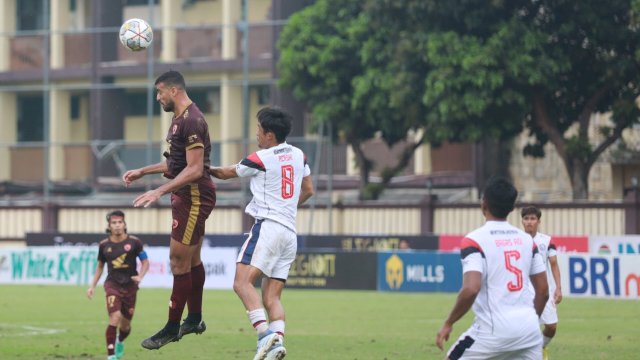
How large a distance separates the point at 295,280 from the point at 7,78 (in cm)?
1947

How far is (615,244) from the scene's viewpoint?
111 feet

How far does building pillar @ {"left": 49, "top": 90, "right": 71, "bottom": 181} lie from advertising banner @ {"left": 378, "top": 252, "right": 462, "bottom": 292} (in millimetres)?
18393

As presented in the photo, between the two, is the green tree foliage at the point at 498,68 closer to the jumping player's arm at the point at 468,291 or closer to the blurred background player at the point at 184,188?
the blurred background player at the point at 184,188

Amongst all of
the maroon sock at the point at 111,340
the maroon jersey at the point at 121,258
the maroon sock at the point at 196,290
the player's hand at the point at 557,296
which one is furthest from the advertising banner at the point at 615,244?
the maroon sock at the point at 196,290

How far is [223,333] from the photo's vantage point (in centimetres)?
2273

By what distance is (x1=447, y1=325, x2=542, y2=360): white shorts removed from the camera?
391 inches

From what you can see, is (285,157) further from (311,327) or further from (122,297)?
(311,327)

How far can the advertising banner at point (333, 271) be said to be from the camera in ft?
113

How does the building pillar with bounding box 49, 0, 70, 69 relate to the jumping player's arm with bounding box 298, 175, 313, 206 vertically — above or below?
above

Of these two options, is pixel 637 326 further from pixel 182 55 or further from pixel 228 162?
pixel 182 55

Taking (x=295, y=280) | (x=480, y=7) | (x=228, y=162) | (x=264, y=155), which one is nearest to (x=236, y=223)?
(x=228, y=162)

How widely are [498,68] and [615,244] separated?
592 centimetres

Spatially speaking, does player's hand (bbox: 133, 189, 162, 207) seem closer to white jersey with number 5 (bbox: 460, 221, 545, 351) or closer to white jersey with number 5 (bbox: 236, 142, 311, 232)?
white jersey with number 5 (bbox: 236, 142, 311, 232)

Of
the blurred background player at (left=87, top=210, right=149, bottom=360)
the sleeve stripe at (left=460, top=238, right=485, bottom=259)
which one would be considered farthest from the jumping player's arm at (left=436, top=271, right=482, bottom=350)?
the blurred background player at (left=87, top=210, right=149, bottom=360)
